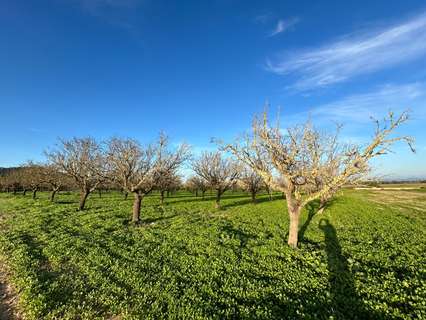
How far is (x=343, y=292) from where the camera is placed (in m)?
8.14

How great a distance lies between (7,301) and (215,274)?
7714 mm

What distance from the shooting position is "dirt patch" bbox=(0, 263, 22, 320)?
7.32 m

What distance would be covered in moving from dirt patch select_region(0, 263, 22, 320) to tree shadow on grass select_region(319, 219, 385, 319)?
A: 34.0 feet

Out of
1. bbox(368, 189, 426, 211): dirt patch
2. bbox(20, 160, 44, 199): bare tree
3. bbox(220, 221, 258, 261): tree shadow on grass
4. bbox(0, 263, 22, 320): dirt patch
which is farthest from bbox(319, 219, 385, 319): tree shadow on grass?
bbox(20, 160, 44, 199): bare tree

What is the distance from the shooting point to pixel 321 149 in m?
13.6

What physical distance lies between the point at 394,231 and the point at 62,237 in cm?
2507

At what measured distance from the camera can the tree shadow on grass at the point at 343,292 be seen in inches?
271

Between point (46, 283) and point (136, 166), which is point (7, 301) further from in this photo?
point (136, 166)

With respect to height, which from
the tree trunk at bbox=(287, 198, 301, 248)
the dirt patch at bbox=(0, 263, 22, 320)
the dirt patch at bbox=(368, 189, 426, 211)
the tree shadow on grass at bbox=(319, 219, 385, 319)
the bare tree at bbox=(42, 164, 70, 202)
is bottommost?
the dirt patch at bbox=(368, 189, 426, 211)

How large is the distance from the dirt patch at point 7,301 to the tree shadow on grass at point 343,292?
10.4m

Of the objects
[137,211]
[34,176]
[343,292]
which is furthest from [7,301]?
[34,176]

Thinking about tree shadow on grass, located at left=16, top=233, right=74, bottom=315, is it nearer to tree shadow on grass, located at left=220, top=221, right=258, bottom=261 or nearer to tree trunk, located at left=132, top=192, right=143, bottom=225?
tree shadow on grass, located at left=220, top=221, right=258, bottom=261

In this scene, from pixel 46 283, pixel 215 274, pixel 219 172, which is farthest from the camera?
pixel 219 172

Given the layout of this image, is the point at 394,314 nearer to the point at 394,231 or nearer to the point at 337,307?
the point at 337,307
